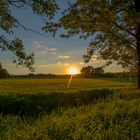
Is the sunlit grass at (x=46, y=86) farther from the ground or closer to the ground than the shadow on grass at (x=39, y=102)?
farther from the ground

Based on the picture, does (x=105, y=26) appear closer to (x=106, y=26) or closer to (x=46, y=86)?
(x=106, y=26)

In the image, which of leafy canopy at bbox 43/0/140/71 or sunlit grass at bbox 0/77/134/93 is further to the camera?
sunlit grass at bbox 0/77/134/93

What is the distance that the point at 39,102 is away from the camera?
105ft

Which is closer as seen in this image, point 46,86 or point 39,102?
point 39,102

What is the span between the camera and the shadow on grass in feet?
93.9

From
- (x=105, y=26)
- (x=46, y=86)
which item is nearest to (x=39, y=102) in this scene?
(x=105, y=26)

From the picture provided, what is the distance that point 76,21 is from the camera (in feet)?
97.6

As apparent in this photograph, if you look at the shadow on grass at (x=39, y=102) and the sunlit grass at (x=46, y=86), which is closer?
the shadow on grass at (x=39, y=102)

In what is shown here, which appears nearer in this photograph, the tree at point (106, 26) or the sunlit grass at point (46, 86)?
the tree at point (106, 26)

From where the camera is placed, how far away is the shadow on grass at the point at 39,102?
28.6 m

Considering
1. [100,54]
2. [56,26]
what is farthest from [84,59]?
[56,26]

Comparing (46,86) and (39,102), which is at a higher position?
(46,86)

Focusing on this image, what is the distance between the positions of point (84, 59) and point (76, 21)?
423 cm

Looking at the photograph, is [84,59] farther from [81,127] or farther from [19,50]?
[81,127]
